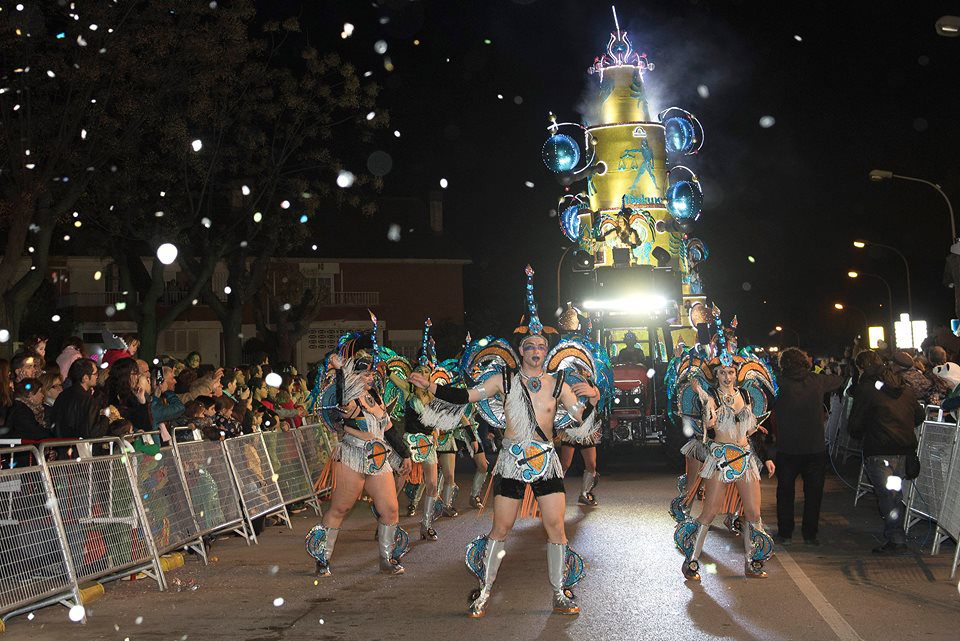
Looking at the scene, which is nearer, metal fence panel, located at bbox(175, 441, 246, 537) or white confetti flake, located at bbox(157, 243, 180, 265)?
metal fence panel, located at bbox(175, 441, 246, 537)

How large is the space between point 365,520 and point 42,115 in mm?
11644

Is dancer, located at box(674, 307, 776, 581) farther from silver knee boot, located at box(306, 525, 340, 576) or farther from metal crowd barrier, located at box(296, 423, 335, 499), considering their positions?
metal crowd barrier, located at box(296, 423, 335, 499)

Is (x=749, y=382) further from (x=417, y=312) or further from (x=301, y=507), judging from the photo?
(x=417, y=312)

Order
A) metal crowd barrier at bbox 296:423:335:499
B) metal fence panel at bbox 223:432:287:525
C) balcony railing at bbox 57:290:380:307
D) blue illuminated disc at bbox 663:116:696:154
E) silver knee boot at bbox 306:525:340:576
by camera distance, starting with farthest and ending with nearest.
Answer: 1. balcony railing at bbox 57:290:380:307
2. blue illuminated disc at bbox 663:116:696:154
3. metal crowd barrier at bbox 296:423:335:499
4. metal fence panel at bbox 223:432:287:525
5. silver knee boot at bbox 306:525:340:576

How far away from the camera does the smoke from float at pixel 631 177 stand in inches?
1161

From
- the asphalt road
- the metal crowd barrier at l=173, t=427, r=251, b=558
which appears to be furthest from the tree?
the asphalt road

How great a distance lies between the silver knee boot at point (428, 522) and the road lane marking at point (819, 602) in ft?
11.6

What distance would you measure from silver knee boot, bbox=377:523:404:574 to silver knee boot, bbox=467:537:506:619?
1.67m

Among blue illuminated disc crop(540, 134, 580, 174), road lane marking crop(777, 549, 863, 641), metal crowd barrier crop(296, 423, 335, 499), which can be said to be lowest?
road lane marking crop(777, 549, 863, 641)

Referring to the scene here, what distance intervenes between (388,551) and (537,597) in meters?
1.72

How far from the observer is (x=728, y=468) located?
10.1 m

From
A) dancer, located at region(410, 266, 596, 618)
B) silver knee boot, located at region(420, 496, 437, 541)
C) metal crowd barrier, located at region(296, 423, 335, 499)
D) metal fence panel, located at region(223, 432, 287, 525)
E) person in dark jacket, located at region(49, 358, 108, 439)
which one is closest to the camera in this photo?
dancer, located at region(410, 266, 596, 618)

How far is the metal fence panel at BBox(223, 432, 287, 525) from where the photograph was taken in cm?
1271

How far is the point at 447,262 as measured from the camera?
5722 cm
